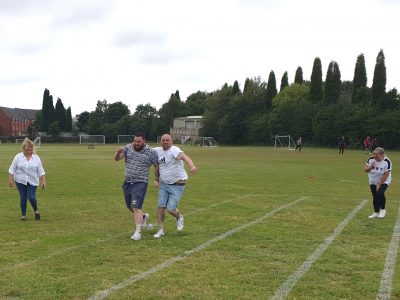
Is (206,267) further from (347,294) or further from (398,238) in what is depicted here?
(398,238)

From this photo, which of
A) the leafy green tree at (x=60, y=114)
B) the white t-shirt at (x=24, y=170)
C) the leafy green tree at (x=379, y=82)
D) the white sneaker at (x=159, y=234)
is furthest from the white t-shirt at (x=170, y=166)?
the leafy green tree at (x=60, y=114)

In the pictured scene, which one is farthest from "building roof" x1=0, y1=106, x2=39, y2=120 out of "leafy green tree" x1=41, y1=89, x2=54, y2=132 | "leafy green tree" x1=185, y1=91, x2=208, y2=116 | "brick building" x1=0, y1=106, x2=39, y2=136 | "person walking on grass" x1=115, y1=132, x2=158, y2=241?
"person walking on grass" x1=115, y1=132, x2=158, y2=241

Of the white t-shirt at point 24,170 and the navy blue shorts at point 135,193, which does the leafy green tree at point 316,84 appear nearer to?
the white t-shirt at point 24,170

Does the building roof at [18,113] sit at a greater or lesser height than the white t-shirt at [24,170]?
greater

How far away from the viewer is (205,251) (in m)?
7.89

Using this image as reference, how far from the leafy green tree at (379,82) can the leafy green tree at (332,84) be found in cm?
904

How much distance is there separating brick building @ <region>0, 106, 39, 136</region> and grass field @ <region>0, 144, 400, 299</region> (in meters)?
149

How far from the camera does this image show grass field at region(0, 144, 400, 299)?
589 centimetres

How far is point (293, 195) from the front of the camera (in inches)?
636

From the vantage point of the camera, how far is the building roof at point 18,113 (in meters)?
162

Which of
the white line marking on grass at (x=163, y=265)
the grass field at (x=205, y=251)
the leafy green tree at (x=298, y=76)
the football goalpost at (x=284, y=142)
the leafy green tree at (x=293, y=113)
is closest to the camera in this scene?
the white line marking on grass at (x=163, y=265)

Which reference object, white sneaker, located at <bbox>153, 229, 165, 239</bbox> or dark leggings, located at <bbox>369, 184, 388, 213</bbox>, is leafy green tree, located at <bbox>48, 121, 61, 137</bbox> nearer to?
dark leggings, located at <bbox>369, 184, 388, 213</bbox>

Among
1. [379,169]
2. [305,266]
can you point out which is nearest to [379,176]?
[379,169]

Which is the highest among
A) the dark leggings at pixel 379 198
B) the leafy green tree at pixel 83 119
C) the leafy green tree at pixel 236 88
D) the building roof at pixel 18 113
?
the leafy green tree at pixel 236 88
